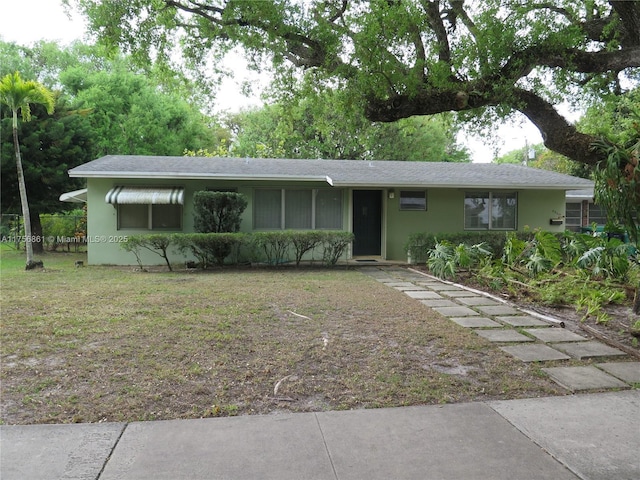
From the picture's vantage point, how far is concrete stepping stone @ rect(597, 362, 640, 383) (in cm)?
394

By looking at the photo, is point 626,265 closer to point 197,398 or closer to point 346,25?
point 346,25

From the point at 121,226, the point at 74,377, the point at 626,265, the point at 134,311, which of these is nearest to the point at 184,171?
the point at 121,226

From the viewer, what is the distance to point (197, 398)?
345 centimetres

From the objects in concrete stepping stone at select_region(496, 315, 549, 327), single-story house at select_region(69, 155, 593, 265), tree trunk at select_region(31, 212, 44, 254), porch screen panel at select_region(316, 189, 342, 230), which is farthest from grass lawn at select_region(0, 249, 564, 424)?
tree trunk at select_region(31, 212, 44, 254)

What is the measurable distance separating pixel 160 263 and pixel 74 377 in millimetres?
8766

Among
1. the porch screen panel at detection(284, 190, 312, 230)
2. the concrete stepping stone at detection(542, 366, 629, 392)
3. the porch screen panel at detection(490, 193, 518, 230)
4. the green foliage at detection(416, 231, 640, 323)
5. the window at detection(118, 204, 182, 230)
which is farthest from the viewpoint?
the porch screen panel at detection(490, 193, 518, 230)

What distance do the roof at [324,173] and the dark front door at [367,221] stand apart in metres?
0.76

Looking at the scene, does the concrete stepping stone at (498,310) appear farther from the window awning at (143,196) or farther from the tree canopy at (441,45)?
the window awning at (143,196)

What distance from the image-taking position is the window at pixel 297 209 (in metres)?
12.9

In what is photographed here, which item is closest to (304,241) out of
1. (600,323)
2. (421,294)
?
(421,294)

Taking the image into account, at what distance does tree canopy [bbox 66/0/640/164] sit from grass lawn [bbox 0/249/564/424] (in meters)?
2.77

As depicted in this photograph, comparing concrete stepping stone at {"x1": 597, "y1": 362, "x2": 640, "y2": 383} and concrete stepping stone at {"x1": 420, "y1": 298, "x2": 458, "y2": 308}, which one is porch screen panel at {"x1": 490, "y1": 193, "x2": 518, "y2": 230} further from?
concrete stepping stone at {"x1": 597, "y1": 362, "x2": 640, "y2": 383}

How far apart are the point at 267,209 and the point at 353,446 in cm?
1047

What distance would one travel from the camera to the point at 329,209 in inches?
520
